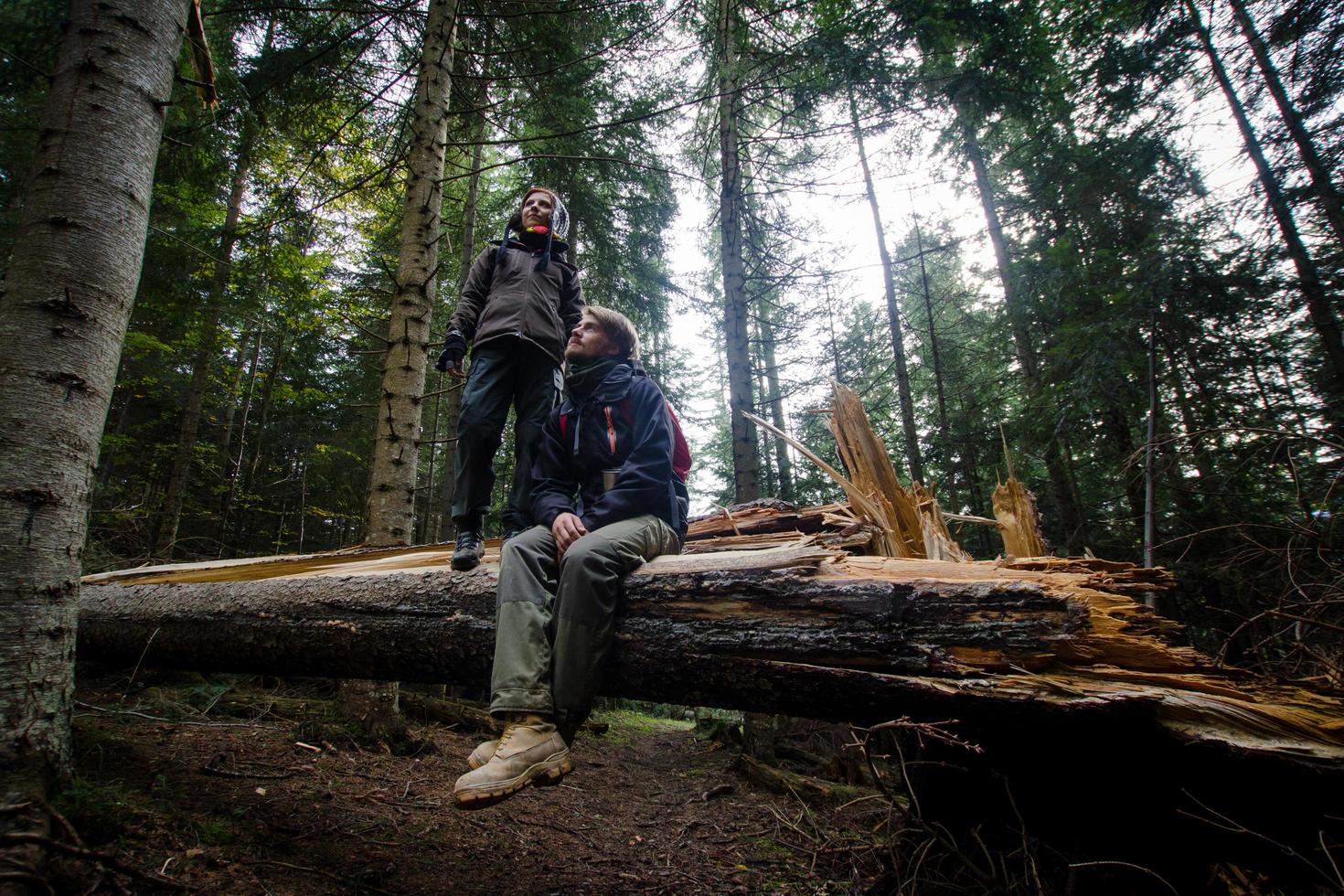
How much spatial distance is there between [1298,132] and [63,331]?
15.2 meters

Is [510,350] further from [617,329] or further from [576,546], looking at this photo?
[576,546]

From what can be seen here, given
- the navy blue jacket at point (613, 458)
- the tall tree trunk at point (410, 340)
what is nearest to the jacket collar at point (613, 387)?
the navy blue jacket at point (613, 458)

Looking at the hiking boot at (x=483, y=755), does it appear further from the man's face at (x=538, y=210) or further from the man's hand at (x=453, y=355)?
the man's face at (x=538, y=210)

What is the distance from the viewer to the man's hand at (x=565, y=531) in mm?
2674

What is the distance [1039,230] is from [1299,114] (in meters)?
4.76

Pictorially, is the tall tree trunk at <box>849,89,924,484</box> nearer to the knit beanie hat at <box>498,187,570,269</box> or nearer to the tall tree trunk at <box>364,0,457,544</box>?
the tall tree trunk at <box>364,0,457,544</box>

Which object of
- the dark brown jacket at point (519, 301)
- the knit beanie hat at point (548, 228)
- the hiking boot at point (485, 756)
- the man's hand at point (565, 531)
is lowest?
the hiking boot at point (485, 756)

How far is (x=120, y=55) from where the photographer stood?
2.82 meters

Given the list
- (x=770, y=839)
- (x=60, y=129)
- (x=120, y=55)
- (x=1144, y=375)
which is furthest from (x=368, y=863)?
(x=1144, y=375)

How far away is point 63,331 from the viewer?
253cm

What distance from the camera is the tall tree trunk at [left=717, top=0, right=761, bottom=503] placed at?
8.60 meters

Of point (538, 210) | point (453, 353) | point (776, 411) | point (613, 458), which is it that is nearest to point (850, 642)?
point (613, 458)

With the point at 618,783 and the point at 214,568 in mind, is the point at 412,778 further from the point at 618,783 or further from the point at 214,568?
the point at 618,783

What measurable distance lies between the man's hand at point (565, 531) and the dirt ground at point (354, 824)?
193cm
